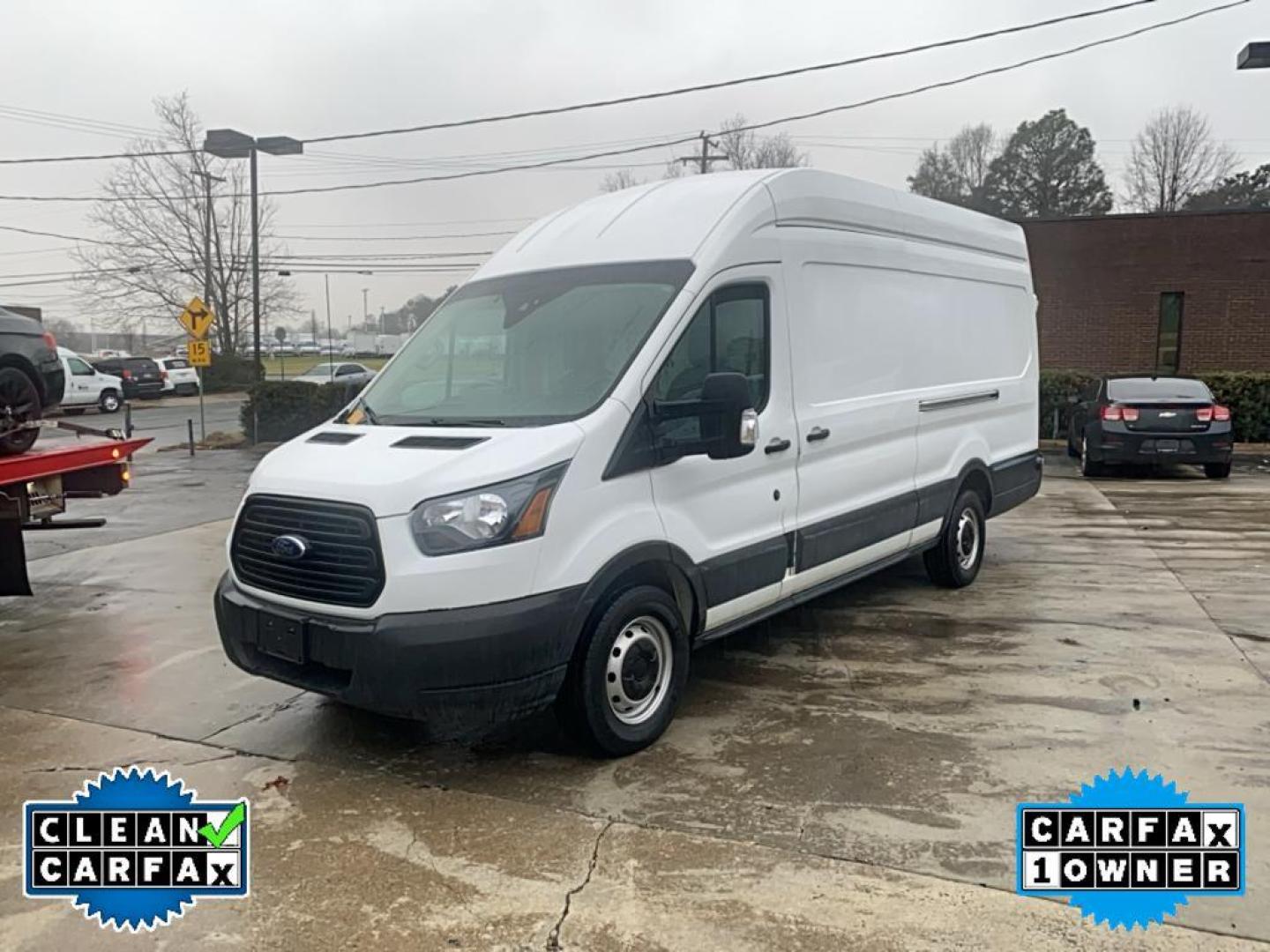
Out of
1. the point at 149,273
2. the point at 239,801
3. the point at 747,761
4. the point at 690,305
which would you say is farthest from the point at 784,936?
the point at 149,273

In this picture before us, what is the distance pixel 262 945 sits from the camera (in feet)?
9.80

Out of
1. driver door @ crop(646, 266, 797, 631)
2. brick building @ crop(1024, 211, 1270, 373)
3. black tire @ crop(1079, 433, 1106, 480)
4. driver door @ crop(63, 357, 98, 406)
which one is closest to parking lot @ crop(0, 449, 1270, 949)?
driver door @ crop(646, 266, 797, 631)

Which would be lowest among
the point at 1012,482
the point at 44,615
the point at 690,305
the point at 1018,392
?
the point at 44,615

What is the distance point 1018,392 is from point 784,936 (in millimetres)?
6049

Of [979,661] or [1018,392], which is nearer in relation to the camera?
[979,661]

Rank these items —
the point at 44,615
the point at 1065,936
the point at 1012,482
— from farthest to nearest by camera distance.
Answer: the point at 1012,482 → the point at 44,615 → the point at 1065,936

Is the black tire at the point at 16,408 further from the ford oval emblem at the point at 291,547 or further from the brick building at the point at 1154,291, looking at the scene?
the brick building at the point at 1154,291

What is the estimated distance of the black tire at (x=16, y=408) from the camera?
650 centimetres

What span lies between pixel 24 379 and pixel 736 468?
5.20 meters

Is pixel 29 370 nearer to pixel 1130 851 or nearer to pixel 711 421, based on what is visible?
pixel 711 421

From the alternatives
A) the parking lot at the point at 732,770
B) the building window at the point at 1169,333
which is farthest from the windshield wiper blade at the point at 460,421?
the building window at the point at 1169,333

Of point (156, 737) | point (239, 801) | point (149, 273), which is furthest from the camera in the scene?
point (149, 273)

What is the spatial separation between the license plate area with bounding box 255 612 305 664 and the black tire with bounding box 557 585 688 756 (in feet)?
3.58

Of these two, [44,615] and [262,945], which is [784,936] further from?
[44,615]
